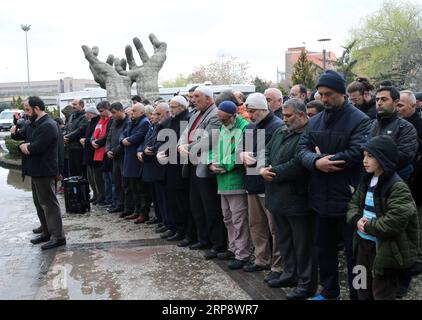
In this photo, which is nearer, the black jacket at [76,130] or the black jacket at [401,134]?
the black jacket at [401,134]

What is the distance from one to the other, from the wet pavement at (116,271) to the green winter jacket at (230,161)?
38.0 inches

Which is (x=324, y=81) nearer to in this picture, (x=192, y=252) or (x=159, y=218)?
(x=192, y=252)

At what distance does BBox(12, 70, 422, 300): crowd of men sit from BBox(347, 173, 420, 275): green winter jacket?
0.05 ft

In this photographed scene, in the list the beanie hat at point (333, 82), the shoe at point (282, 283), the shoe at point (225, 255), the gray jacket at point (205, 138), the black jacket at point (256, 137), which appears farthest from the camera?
the shoe at point (225, 255)

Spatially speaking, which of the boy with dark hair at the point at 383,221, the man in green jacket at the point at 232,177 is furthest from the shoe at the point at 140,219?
the boy with dark hair at the point at 383,221

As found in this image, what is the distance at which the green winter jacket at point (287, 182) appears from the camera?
174 inches

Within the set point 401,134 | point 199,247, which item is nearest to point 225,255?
point 199,247

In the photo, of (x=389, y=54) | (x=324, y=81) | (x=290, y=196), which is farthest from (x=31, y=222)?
(x=389, y=54)

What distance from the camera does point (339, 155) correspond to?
3.95 meters

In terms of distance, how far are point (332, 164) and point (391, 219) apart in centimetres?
75

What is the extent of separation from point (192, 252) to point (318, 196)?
8.25 feet

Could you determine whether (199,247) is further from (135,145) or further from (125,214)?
(125,214)

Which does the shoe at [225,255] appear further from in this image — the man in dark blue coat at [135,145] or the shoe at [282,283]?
the man in dark blue coat at [135,145]

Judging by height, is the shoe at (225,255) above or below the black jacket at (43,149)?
below
